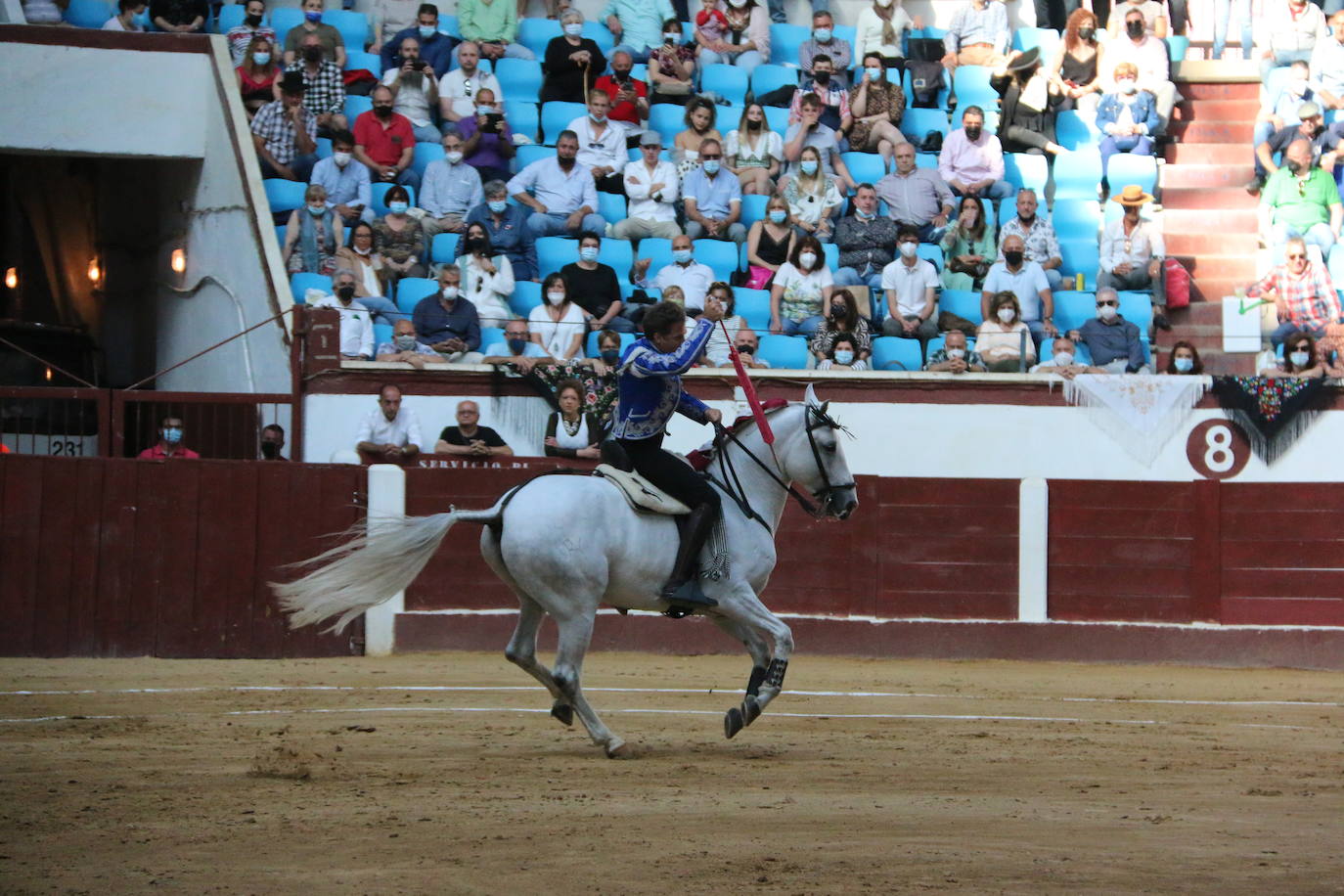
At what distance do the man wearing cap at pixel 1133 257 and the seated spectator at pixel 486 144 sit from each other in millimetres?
5497

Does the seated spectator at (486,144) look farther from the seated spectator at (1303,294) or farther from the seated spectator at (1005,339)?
the seated spectator at (1303,294)

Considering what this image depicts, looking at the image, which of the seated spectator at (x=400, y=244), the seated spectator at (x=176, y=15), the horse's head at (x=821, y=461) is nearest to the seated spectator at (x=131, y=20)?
the seated spectator at (x=176, y=15)

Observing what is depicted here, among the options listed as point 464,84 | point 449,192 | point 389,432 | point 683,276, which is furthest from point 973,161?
point 389,432

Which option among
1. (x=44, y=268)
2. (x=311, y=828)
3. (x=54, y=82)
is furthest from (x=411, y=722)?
(x=44, y=268)

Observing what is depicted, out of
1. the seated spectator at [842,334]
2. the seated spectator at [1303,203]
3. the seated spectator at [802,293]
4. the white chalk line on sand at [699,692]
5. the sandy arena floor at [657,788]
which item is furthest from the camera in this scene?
the seated spectator at [1303,203]

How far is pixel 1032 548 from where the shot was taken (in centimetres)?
1301

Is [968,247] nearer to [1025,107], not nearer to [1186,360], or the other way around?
[1186,360]

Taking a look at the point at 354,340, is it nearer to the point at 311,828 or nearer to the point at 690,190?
the point at 690,190

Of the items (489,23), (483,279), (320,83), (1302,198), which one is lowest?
(483,279)

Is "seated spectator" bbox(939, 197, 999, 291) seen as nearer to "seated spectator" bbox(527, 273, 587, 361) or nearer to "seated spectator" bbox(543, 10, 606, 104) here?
"seated spectator" bbox(527, 273, 587, 361)

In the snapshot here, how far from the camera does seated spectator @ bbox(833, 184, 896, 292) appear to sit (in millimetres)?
14969

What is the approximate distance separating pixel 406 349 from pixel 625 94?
411 cm

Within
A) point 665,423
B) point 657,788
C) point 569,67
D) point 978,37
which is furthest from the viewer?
point 978,37

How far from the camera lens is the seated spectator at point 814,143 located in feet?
52.3
